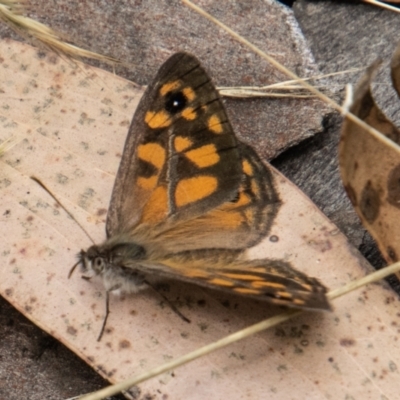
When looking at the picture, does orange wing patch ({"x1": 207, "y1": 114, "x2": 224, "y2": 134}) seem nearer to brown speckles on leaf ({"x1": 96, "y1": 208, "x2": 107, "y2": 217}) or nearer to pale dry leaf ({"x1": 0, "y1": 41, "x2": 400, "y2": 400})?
pale dry leaf ({"x1": 0, "y1": 41, "x2": 400, "y2": 400})

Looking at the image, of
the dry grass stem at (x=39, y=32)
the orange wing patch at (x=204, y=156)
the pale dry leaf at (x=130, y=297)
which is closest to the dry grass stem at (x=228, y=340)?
the pale dry leaf at (x=130, y=297)

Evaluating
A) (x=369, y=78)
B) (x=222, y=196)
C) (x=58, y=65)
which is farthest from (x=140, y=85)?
(x=369, y=78)

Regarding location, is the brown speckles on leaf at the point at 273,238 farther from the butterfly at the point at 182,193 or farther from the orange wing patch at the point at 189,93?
the orange wing patch at the point at 189,93

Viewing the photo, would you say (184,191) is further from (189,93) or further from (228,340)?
(228,340)

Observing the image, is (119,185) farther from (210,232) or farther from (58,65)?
(58,65)

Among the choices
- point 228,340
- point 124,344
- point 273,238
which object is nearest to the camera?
point 228,340

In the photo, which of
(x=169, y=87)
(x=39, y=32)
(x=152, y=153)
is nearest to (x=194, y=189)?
(x=152, y=153)
